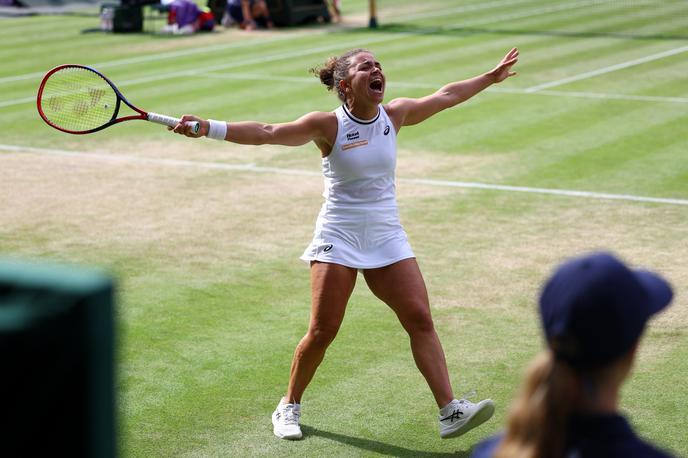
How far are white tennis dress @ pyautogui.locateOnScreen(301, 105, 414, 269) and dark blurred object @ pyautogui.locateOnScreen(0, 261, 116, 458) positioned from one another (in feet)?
15.1

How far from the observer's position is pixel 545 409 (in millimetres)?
2488

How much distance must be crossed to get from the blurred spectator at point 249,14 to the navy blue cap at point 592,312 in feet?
92.4

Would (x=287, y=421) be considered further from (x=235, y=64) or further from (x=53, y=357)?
(x=235, y=64)

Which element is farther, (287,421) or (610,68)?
(610,68)

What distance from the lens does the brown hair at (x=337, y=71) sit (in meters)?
6.68

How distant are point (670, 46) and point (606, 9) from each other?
29.0ft

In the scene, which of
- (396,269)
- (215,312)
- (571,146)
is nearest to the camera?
(396,269)

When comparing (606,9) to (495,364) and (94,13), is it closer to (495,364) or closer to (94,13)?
(94,13)

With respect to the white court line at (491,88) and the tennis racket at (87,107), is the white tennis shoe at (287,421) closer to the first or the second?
the tennis racket at (87,107)

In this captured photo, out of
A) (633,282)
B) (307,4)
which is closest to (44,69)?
(307,4)

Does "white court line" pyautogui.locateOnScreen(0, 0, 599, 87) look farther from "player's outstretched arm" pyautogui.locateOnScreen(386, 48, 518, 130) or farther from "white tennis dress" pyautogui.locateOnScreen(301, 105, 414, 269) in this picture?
"white tennis dress" pyautogui.locateOnScreen(301, 105, 414, 269)

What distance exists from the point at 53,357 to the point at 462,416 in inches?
186

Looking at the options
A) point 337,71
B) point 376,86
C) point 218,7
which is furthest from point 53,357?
point 218,7

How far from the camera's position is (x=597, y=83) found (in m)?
20.0
